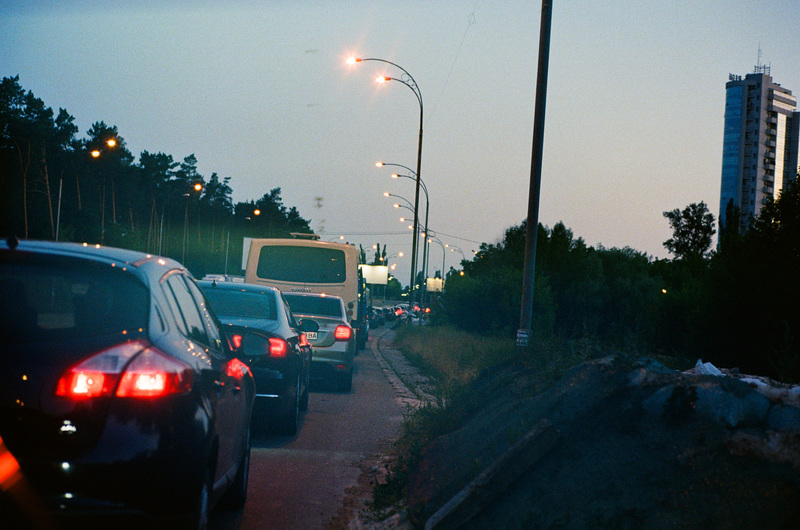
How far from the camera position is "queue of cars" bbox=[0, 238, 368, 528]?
376 centimetres

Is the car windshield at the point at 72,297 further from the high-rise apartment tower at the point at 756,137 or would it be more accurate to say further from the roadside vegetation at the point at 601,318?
the high-rise apartment tower at the point at 756,137

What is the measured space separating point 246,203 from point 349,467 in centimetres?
12367

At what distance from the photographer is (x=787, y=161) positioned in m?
161

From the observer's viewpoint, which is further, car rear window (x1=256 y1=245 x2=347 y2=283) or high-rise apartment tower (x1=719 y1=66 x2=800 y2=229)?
high-rise apartment tower (x1=719 y1=66 x2=800 y2=229)


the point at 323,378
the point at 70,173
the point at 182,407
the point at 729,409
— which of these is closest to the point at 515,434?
the point at 729,409

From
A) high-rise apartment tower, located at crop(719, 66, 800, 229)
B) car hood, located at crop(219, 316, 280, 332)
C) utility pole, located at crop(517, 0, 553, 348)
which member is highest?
high-rise apartment tower, located at crop(719, 66, 800, 229)

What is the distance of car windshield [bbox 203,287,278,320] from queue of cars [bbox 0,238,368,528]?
241 inches

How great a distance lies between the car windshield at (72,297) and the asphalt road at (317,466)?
276cm

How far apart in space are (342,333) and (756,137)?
15431cm

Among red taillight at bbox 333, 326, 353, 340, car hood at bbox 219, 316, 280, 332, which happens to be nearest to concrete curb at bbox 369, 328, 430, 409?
red taillight at bbox 333, 326, 353, 340

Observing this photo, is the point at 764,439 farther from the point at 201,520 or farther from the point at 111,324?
the point at 111,324

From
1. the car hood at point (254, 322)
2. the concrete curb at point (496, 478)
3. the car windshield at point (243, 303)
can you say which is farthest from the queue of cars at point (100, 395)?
the car windshield at point (243, 303)

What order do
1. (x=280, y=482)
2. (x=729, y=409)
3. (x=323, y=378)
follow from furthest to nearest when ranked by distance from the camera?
(x=323, y=378)
(x=280, y=482)
(x=729, y=409)

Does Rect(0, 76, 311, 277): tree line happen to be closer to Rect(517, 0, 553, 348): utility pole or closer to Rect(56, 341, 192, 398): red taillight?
Rect(517, 0, 553, 348): utility pole
